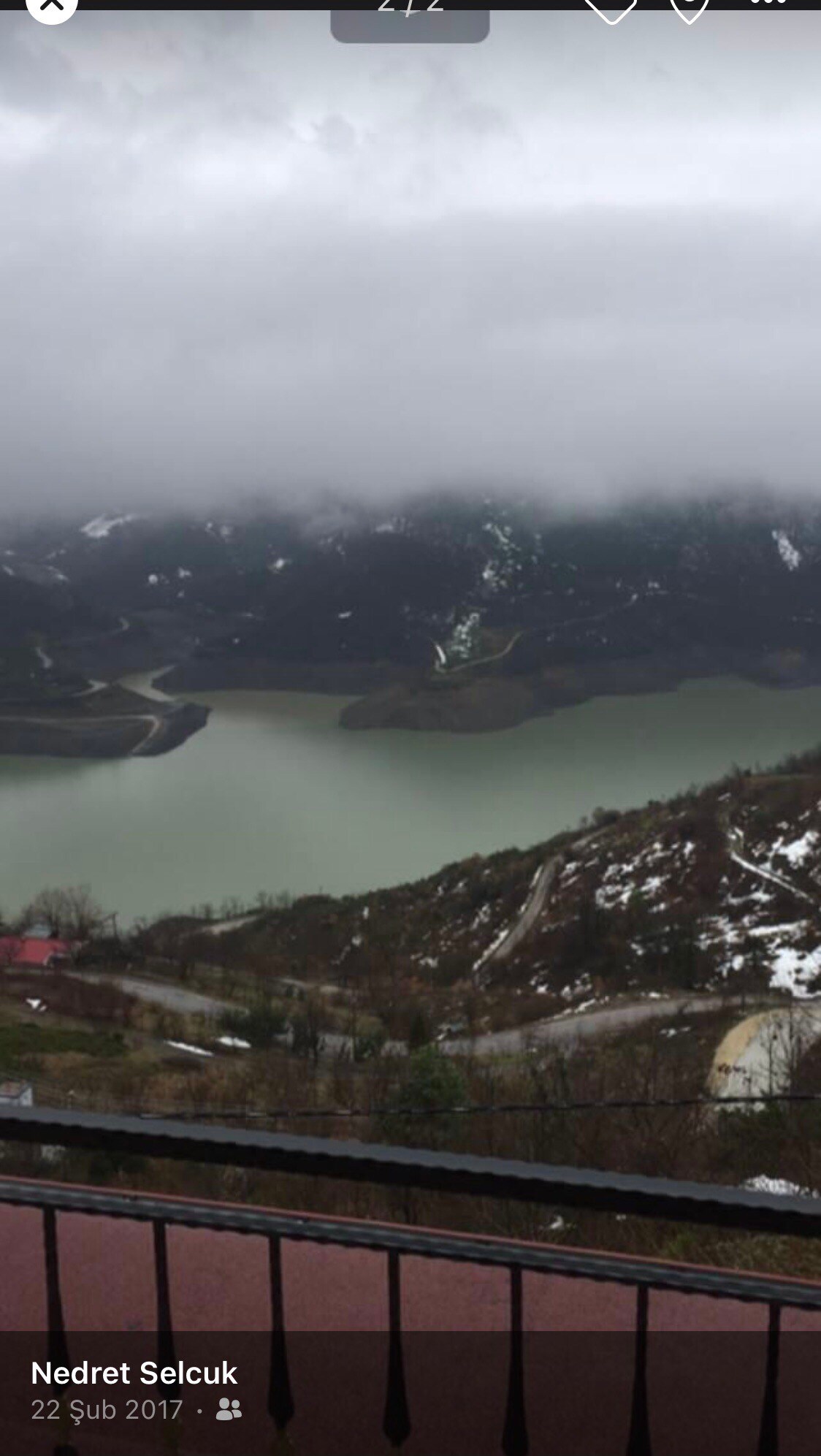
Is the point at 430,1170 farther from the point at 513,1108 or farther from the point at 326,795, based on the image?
the point at 326,795

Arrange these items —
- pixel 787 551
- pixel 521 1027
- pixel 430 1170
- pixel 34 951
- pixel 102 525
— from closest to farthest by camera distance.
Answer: pixel 430 1170 < pixel 521 1027 < pixel 34 951 < pixel 787 551 < pixel 102 525

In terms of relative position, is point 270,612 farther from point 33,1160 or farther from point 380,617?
point 33,1160

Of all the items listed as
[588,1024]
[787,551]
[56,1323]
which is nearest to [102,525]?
[787,551]

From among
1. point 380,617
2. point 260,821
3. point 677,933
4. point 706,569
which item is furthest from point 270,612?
point 677,933

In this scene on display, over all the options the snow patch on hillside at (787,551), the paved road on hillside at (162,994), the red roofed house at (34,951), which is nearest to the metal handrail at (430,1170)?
the paved road on hillside at (162,994)

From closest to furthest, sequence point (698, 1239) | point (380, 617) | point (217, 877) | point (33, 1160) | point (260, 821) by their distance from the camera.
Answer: point (698, 1239) < point (33, 1160) < point (217, 877) < point (260, 821) < point (380, 617)
